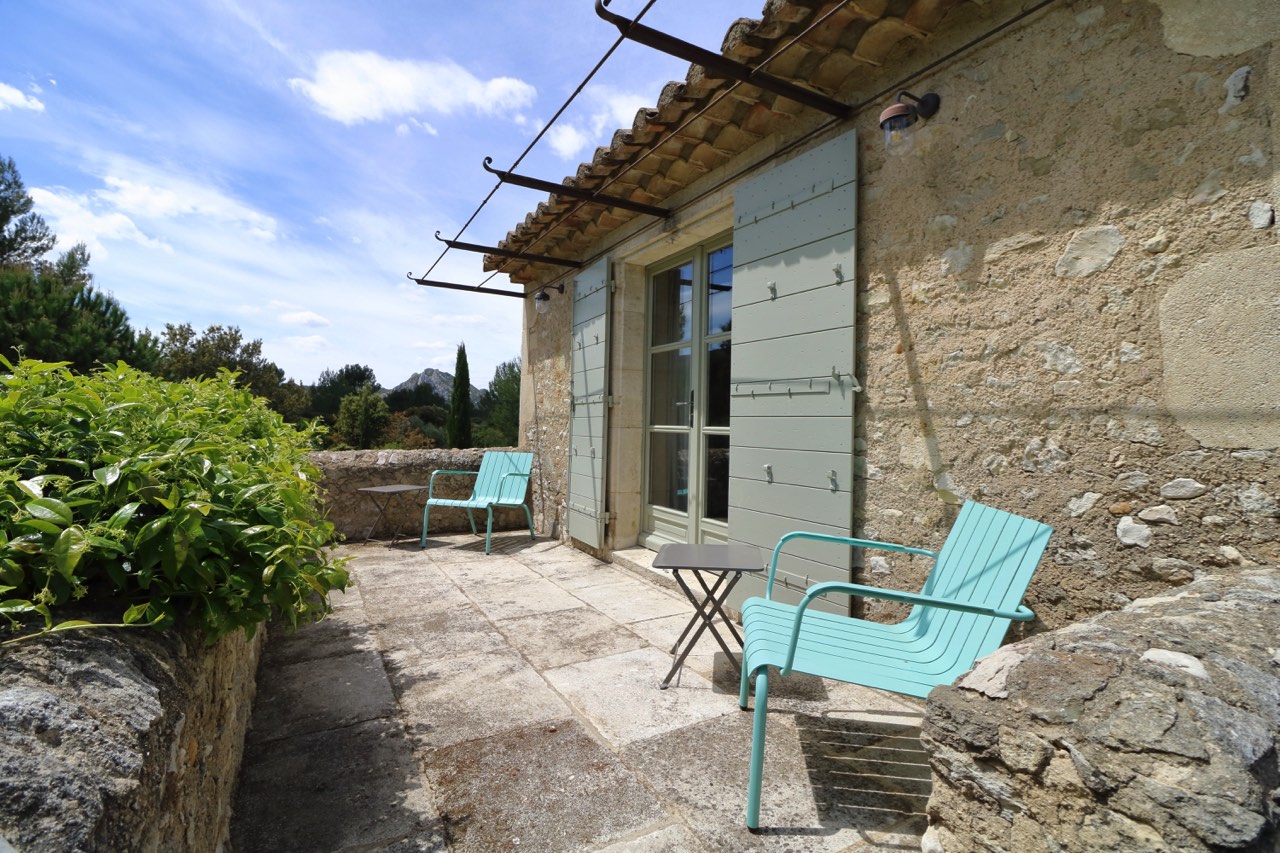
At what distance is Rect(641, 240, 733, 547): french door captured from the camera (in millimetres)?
3867

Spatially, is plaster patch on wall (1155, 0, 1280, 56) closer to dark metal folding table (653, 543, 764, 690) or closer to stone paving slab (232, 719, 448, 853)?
dark metal folding table (653, 543, 764, 690)

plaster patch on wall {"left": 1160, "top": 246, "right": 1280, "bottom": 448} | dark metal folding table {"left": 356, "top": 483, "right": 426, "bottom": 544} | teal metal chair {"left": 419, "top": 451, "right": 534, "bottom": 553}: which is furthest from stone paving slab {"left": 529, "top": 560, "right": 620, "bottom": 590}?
plaster patch on wall {"left": 1160, "top": 246, "right": 1280, "bottom": 448}

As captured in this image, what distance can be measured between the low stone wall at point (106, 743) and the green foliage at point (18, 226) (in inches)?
747

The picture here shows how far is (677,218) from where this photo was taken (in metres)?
3.98

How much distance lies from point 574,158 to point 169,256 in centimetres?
669

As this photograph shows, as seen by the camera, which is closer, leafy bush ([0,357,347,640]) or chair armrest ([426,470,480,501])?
leafy bush ([0,357,347,640])

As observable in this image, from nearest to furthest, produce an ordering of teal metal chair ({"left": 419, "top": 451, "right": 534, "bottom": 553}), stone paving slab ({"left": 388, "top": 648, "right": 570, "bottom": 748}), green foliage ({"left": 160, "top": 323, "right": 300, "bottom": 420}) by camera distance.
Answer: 1. stone paving slab ({"left": 388, "top": 648, "right": 570, "bottom": 748})
2. teal metal chair ({"left": 419, "top": 451, "right": 534, "bottom": 553})
3. green foliage ({"left": 160, "top": 323, "right": 300, "bottom": 420})

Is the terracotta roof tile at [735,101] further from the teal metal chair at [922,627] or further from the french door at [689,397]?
the teal metal chair at [922,627]

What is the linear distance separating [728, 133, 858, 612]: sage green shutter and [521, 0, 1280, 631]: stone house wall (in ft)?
0.34

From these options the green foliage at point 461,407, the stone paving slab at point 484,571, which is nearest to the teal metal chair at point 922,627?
the stone paving slab at point 484,571

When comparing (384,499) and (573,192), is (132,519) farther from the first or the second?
(384,499)

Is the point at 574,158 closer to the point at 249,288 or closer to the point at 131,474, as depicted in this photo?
the point at 131,474

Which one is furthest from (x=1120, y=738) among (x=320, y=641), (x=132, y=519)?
(x=320, y=641)

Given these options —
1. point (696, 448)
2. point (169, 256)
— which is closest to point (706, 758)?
point (696, 448)
